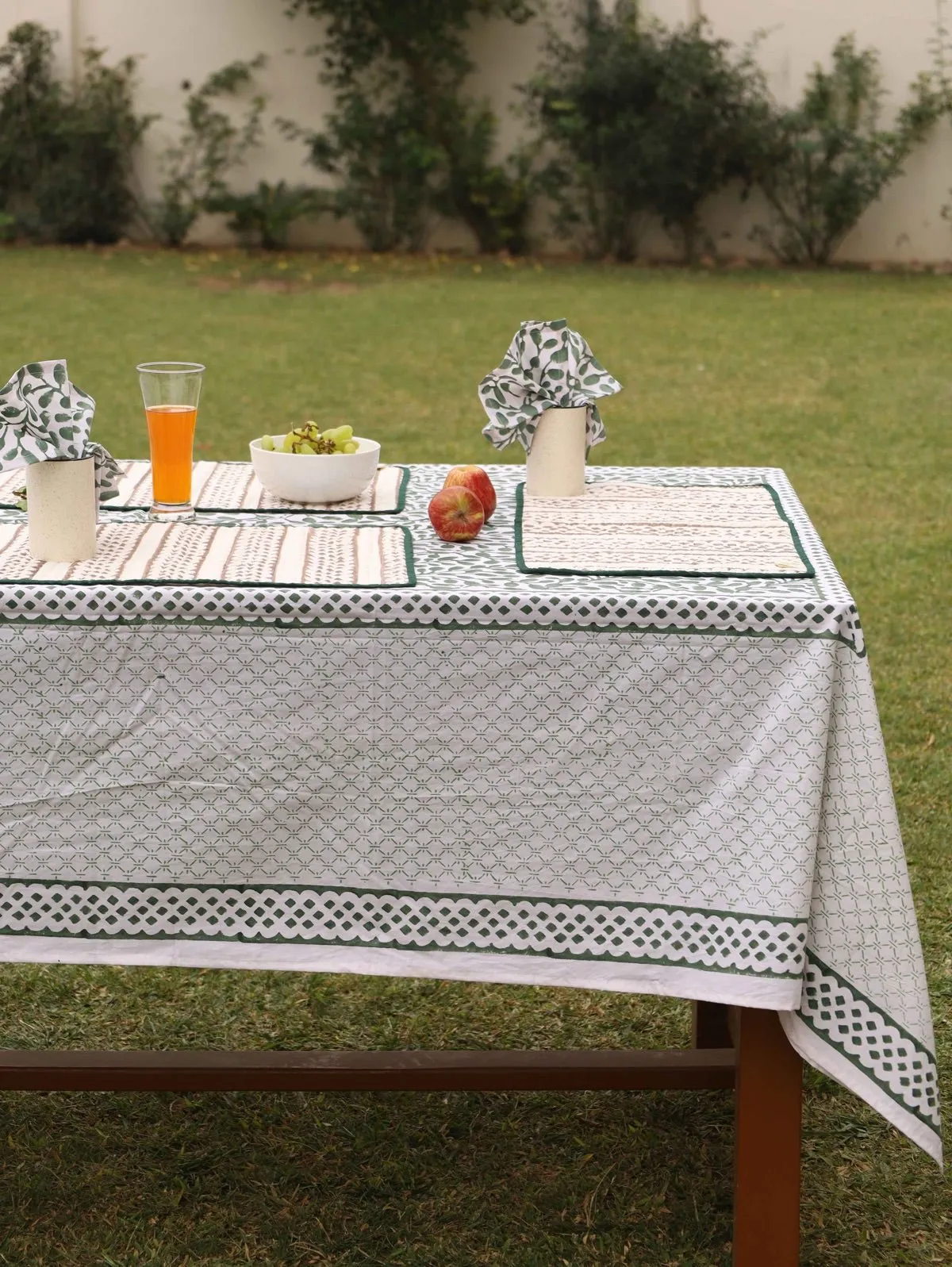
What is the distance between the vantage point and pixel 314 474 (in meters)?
2.19

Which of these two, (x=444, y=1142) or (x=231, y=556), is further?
(x=444, y=1142)

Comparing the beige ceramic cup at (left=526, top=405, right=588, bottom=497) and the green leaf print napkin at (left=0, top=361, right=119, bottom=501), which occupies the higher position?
the green leaf print napkin at (left=0, top=361, right=119, bottom=501)

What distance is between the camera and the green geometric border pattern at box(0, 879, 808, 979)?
1.81 meters

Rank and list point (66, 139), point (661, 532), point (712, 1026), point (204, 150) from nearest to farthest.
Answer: point (661, 532) → point (712, 1026) → point (66, 139) → point (204, 150)

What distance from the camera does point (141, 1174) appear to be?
89.0 inches

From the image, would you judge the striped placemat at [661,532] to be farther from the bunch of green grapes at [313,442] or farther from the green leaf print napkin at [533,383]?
the bunch of green grapes at [313,442]

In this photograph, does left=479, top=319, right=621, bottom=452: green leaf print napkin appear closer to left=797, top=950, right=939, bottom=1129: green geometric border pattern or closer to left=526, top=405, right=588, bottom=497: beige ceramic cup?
left=526, top=405, right=588, bottom=497: beige ceramic cup

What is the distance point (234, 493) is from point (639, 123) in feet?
34.1

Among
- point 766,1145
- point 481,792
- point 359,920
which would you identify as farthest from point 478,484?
point 766,1145

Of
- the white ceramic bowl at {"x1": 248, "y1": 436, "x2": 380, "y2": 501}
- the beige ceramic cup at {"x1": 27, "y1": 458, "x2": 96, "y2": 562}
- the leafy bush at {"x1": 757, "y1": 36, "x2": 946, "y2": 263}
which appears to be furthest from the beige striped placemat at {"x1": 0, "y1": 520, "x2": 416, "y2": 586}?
the leafy bush at {"x1": 757, "y1": 36, "x2": 946, "y2": 263}

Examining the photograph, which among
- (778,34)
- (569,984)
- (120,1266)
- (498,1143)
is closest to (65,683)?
(569,984)

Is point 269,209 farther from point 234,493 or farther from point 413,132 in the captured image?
point 234,493

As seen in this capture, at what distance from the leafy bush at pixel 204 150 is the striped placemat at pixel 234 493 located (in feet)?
34.9

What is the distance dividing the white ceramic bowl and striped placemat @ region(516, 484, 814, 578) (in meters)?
0.22
